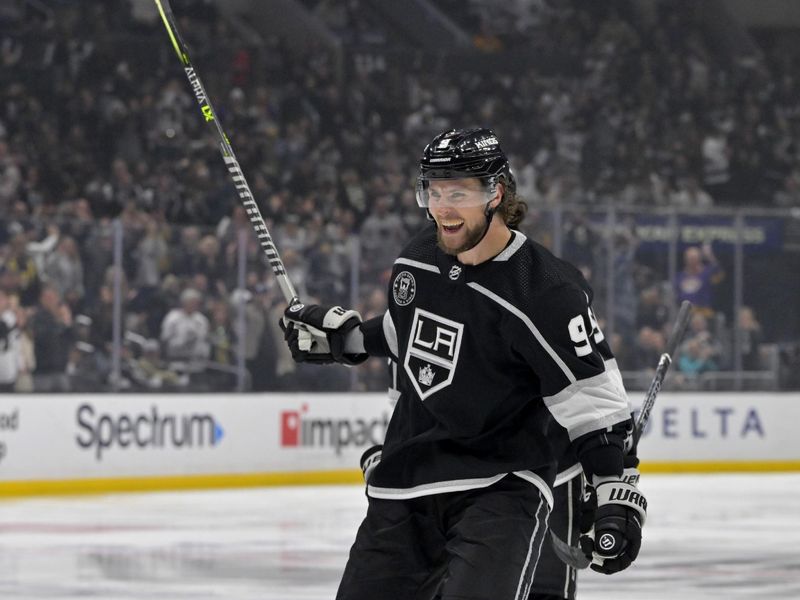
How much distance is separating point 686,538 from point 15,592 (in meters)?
3.63

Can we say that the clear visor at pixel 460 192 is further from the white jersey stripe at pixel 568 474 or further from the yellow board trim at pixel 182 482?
the yellow board trim at pixel 182 482

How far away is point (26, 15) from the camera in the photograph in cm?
1645

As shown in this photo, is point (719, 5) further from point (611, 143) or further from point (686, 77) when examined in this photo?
point (611, 143)

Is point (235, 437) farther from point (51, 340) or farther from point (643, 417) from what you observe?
point (643, 417)

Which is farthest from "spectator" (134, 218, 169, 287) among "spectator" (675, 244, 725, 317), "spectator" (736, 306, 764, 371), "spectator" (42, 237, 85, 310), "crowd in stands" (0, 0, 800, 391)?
"spectator" (736, 306, 764, 371)

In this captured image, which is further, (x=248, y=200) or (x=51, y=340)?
(x=51, y=340)

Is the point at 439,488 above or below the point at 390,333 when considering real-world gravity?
below

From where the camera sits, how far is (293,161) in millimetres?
15914

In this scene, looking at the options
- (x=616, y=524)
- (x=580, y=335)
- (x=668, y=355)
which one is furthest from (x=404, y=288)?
(x=668, y=355)

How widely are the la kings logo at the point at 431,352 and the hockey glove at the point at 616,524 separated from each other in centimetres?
35

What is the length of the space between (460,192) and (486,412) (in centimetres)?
41

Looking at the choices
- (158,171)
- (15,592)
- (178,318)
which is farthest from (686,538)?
(158,171)

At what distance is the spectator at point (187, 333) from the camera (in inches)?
462

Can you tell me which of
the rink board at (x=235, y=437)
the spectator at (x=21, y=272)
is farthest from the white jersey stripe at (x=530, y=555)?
the rink board at (x=235, y=437)
